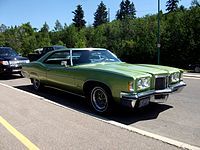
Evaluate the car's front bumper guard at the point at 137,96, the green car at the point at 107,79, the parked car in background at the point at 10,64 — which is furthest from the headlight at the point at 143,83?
the parked car in background at the point at 10,64

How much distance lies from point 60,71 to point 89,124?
2650 mm

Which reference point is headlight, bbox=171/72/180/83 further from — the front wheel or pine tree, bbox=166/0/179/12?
pine tree, bbox=166/0/179/12

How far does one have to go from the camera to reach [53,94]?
9.42 m

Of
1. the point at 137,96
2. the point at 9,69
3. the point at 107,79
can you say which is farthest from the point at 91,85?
the point at 9,69

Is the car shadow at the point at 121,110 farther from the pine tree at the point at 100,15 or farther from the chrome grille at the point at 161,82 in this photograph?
the pine tree at the point at 100,15

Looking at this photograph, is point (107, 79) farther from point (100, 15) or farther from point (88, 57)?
point (100, 15)

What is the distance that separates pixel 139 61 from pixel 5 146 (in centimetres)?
2632

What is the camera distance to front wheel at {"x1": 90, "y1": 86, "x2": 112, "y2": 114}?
6573mm

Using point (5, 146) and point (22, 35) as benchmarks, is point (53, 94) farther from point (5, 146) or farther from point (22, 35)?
point (22, 35)

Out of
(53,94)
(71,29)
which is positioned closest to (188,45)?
(53,94)

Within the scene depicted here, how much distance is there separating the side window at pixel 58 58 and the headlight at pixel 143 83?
2.47m

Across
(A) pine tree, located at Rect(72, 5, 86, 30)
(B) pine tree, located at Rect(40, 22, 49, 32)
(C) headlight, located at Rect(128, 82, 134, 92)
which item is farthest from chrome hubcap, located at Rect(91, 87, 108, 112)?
(B) pine tree, located at Rect(40, 22, 49, 32)

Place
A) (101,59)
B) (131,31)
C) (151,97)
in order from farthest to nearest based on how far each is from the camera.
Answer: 1. (131,31)
2. (101,59)
3. (151,97)

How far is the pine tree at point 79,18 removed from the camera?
8594cm
